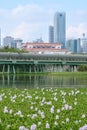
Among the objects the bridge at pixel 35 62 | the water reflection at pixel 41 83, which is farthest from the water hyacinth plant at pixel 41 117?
the bridge at pixel 35 62

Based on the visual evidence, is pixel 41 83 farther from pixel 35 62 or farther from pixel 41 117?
pixel 35 62

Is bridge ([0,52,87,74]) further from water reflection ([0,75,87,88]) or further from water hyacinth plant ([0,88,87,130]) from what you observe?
water hyacinth plant ([0,88,87,130])

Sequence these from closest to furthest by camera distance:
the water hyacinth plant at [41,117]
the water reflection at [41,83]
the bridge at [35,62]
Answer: the water hyacinth plant at [41,117], the water reflection at [41,83], the bridge at [35,62]

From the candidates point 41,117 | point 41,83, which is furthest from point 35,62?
point 41,117

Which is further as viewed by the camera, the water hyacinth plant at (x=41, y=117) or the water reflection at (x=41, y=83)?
the water reflection at (x=41, y=83)

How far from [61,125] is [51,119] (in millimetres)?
780

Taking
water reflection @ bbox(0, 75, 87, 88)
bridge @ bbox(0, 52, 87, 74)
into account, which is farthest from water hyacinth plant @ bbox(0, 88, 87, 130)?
bridge @ bbox(0, 52, 87, 74)

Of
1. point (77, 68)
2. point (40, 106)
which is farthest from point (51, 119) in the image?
point (77, 68)

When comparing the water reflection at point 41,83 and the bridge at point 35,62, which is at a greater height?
the water reflection at point 41,83

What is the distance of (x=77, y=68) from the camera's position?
103812 mm

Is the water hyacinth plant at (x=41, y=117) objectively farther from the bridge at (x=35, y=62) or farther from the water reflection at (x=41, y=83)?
the bridge at (x=35, y=62)

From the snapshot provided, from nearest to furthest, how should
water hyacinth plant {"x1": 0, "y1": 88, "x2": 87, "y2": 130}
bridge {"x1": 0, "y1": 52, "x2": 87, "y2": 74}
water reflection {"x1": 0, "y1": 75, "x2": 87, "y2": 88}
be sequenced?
water hyacinth plant {"x1": 0, "y1": 88, "x2": 87, "y2": 130} → water reflection {"x1": 0, "y1": 75, "x2": 87, "y2": 88} → bridge {"x1": 0, "y1": 52, "x2": 87, "y2": 74}

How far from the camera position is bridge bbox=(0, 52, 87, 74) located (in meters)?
86.9

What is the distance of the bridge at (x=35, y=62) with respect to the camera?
8695 cm
